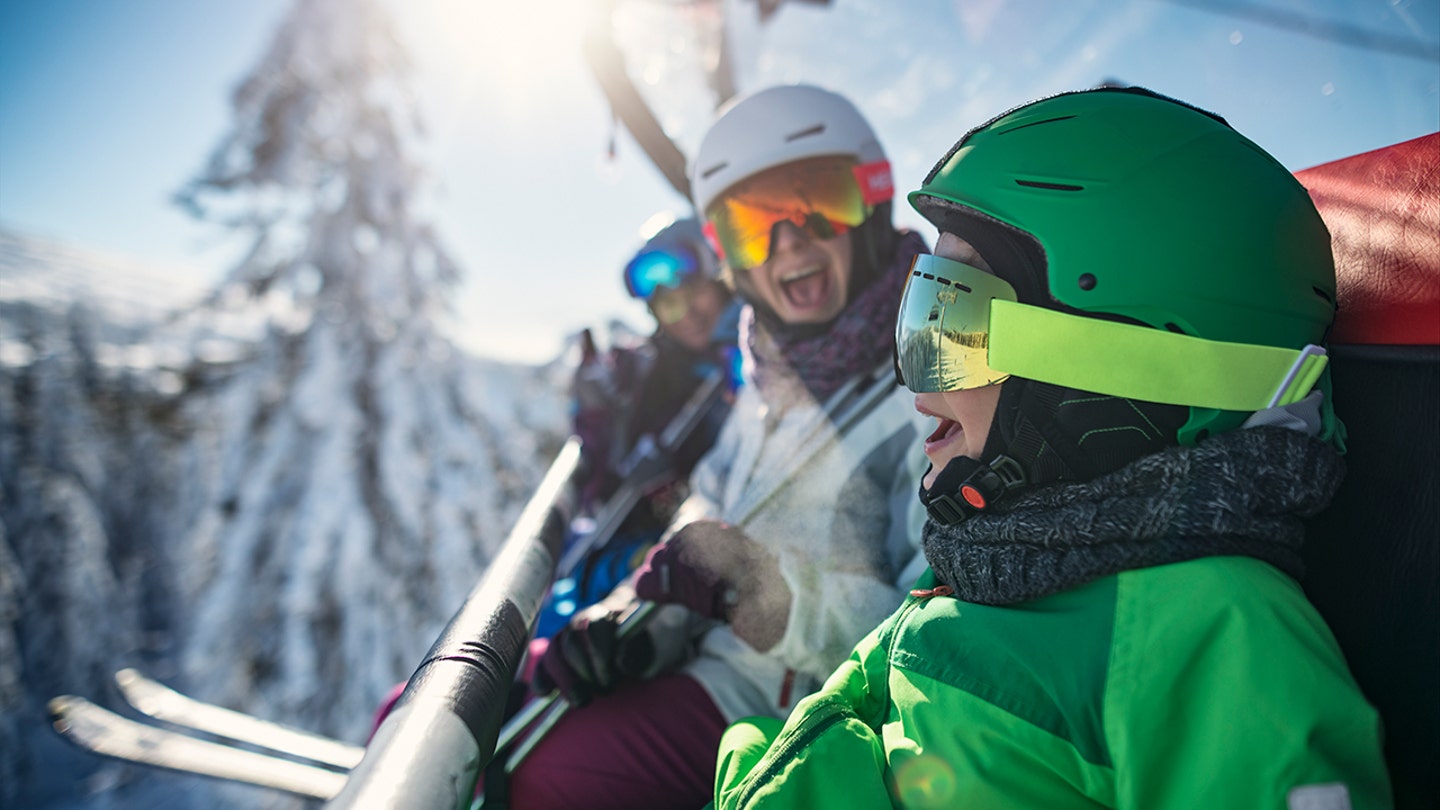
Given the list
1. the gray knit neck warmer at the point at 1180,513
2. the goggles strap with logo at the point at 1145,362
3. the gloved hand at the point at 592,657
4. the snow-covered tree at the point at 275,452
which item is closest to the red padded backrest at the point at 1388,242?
the goggles strap with logo at the point at 1145,362

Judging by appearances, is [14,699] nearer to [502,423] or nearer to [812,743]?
[502,423]

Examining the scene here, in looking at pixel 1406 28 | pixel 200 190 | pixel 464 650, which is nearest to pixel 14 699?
pixel 200 190

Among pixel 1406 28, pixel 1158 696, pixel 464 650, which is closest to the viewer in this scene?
pixel 1158 696

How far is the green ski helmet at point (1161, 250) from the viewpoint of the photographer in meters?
0.91

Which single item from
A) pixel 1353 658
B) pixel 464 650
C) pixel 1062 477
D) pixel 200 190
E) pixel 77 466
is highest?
pixel 200 190

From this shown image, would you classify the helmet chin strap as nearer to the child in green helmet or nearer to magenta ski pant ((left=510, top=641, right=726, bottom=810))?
the child in green helmet

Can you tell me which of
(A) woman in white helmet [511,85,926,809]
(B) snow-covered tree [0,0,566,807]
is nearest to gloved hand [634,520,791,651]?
(A) woman in white helmet [511,85,926,809]

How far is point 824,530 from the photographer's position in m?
1.87

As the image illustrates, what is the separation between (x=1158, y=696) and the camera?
2.40 ft

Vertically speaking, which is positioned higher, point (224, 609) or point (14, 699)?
point (14, 699)

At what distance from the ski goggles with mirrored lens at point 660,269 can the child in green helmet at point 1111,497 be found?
310cm

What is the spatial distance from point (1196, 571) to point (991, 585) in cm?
27

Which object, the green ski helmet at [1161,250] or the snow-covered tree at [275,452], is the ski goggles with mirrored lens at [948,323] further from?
the snow-covered tree at [275,452]

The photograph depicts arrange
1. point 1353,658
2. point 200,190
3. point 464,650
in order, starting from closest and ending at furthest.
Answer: point 1353,658
point 464,650
point 200,190
